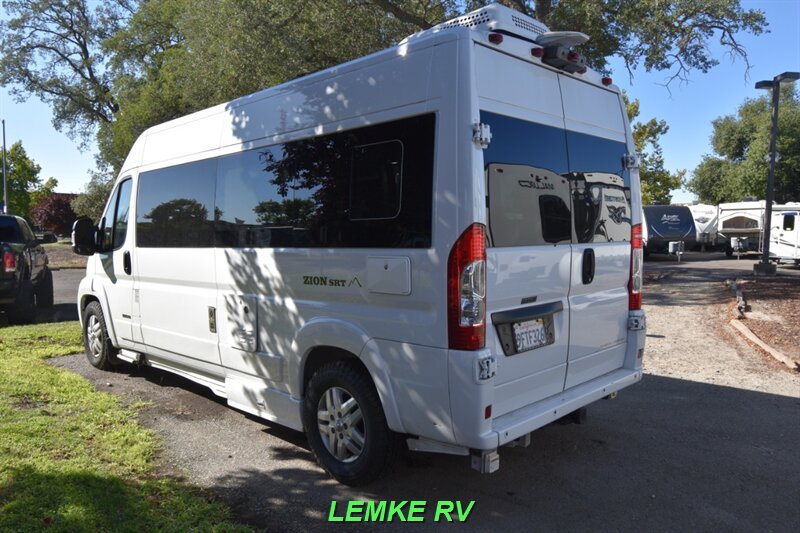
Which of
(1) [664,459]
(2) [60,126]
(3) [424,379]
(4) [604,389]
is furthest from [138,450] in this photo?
(2) [60,126]

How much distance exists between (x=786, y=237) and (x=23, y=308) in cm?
2434

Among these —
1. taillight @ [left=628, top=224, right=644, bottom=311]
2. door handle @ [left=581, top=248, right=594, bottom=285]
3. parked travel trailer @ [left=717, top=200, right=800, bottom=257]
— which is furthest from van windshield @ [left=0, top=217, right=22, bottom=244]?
parked travel trailer @ [left=717, top=200, right=800, bottom=257]

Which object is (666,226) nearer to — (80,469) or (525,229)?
(525,229)

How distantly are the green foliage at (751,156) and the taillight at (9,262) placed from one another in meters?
44.2

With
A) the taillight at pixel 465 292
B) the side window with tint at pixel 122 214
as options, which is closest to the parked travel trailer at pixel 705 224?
the side window with tint at pixel 122 214

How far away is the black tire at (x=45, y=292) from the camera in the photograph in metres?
12.9

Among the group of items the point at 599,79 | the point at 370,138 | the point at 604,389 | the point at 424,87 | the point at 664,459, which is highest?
the point at 599,79

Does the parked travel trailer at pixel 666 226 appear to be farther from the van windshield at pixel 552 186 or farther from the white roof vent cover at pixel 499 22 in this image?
the white roof vent cover at pixel 499 22

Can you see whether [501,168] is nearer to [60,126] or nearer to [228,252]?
[228,252]

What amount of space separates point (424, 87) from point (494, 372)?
173cm

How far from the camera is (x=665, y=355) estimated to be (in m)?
8.16

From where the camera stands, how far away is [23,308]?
1071 cm

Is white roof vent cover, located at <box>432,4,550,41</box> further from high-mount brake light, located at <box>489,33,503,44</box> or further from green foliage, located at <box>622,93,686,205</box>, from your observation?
green foliage, located at <box>622,93,686,205</box>

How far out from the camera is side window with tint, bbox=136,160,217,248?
524 cm
